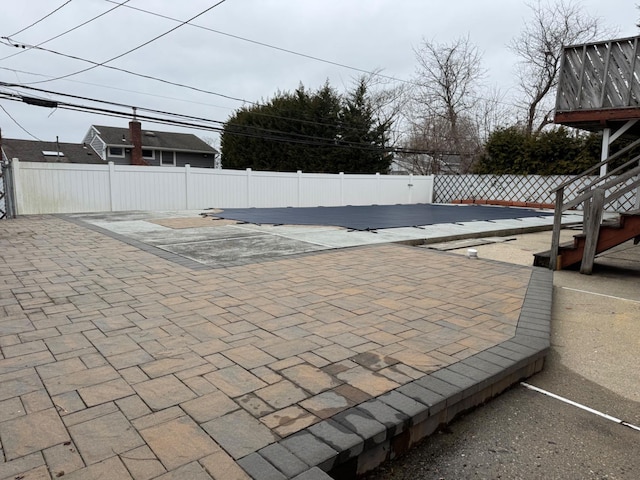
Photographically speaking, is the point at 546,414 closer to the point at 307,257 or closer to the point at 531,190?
the point at 307,257

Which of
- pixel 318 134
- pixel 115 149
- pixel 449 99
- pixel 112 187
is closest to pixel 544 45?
pixel 449 99

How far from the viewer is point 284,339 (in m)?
2.34

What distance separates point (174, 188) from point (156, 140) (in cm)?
1464

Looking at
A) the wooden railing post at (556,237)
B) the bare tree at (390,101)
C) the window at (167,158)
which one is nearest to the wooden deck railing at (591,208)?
the wooden railing post at (556,237)

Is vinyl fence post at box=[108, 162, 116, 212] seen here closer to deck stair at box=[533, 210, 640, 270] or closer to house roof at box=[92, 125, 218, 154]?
deck stair at box=[533, 210, 640, 270]

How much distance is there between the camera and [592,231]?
4707mm

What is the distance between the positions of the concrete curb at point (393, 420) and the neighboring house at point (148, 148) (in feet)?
72.6

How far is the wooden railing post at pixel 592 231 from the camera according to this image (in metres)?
4.64

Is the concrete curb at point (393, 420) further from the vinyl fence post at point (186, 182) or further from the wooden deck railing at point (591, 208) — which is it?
the vinyl fence post at point (186, 182)

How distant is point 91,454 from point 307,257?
3.53 meters

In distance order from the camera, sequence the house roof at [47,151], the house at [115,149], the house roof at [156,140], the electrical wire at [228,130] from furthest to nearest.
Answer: the house roof at [156,140]
the house at [115,149]
the house roof at [47,151]
the electrical wire at [228,130]

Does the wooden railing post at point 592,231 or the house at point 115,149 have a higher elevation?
the house at point 115,149

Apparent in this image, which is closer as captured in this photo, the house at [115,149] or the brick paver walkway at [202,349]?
the brick paver walkway at [202,349]

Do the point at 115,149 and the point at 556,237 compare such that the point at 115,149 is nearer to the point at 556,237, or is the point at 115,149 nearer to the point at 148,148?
the point at 148,148
